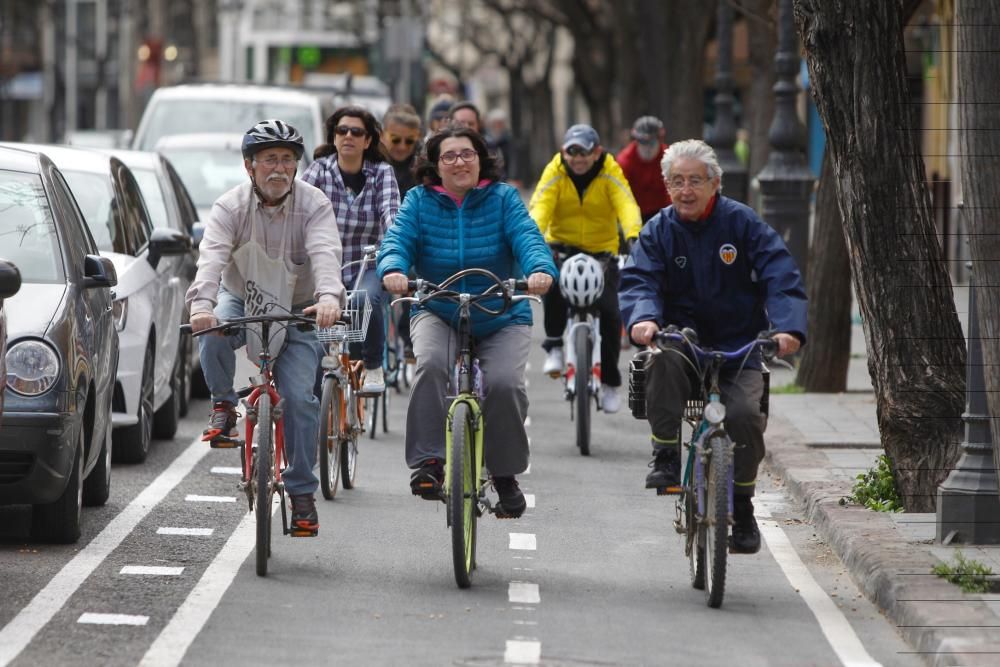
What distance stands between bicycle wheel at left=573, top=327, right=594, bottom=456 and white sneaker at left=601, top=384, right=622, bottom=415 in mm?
545

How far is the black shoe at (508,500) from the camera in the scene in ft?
27.4

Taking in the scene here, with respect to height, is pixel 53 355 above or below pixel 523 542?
above

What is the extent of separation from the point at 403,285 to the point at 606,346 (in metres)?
4.83

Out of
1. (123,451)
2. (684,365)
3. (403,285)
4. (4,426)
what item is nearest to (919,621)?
(684,365)

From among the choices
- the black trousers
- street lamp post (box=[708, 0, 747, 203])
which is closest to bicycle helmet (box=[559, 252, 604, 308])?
the black trousers

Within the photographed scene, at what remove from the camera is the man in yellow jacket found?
1276 cm

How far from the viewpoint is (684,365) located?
802 cm

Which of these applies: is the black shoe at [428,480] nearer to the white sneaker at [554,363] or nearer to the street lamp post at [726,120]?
the white sneaker at [554,363]

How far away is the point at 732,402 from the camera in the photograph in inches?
314

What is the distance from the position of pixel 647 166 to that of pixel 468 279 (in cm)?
768

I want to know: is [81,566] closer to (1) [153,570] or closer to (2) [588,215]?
(1) [153,570]

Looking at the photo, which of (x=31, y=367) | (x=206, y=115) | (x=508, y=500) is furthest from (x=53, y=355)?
(x=206, y=115)

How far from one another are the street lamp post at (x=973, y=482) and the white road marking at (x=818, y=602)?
642 millimetres

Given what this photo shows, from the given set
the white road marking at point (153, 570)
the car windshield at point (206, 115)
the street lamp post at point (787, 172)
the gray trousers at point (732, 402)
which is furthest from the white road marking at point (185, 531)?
the car windshield at point (206, 115)
